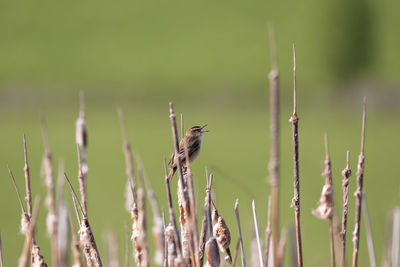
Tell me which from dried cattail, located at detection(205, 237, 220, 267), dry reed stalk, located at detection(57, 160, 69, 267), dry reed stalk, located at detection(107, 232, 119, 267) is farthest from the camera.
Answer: dry reed stalk, located at detection(107, 232, 119, 267)

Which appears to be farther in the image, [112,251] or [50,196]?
[112,251]

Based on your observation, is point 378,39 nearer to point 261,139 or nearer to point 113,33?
point 261,139

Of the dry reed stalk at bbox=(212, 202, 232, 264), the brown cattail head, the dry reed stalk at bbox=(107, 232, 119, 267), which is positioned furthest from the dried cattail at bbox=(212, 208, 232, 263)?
the dry reed stalk at bbox=(107, 232, 119, 267)

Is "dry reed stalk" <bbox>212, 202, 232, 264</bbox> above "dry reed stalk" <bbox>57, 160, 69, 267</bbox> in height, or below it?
above

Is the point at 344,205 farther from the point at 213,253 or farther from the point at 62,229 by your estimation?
the point at 62,229

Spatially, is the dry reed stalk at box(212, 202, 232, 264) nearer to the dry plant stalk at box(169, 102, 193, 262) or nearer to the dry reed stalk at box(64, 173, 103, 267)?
the dry plant stalk at box(169, 102, 193, 262)

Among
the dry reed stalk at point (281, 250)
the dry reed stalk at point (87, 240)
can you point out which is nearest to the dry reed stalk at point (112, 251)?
the dry reed stalk at point (87, 240)

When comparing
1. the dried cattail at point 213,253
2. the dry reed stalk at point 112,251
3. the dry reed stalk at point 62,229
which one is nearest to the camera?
the dry reed stalk at point 62,229

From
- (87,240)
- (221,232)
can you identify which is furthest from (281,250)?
(87,240)

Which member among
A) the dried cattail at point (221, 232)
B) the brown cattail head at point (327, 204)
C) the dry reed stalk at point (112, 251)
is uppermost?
the dry reed stalk at point (112, 251)

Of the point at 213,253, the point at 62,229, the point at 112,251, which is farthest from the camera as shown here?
the point at 112,251

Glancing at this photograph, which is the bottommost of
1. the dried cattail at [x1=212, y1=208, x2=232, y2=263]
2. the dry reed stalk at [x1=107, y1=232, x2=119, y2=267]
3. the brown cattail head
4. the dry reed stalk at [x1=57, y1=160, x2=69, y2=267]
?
the dry reed stalk at [x1=57, y1=160, x2=69, y2=267]

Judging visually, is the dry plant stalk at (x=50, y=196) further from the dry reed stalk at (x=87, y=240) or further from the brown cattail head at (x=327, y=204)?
the brown cattail head at (x=327, y=204)

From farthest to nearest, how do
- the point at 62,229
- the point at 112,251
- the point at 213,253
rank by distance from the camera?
the point at 112,251 → the point at 213,253 → the point at 62,229
